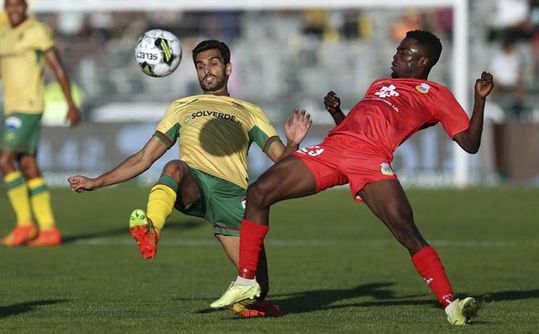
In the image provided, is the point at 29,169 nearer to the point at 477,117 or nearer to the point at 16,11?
the point at 16,11

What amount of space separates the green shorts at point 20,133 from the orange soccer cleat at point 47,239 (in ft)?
3.11

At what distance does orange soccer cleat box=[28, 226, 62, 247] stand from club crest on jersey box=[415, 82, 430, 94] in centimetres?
739

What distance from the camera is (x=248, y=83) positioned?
27844mm

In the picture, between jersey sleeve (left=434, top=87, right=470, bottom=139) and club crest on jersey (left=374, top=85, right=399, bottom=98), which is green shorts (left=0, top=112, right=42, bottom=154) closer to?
club crest on jersey (left=374, top=85, right=399, bottom=98)

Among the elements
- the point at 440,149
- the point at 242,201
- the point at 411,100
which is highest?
the point at 411,100

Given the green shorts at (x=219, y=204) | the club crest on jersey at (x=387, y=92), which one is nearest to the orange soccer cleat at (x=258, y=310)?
the green shorts at (x=219, y=204)

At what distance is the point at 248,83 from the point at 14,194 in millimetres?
12972

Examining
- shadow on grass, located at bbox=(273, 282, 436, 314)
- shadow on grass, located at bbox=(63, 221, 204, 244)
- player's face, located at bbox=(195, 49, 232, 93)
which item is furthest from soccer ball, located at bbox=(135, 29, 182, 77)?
shadow on grass, located at bbox=(63, 221, 204, 244)

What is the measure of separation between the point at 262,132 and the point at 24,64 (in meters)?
6.95

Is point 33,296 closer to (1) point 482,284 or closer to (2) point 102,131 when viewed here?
(1) point 482,284

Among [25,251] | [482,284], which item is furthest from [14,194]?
[482,284]

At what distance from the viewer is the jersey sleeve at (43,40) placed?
15.4m

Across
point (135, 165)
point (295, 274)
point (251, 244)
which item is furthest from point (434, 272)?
point (295, 274)

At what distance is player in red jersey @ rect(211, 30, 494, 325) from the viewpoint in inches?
330
